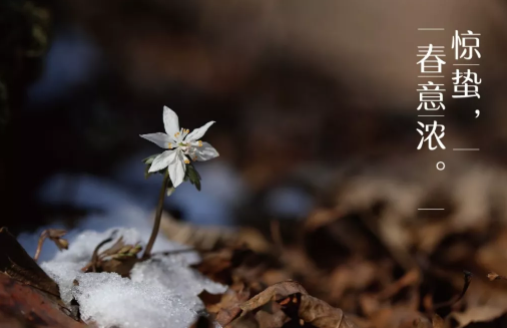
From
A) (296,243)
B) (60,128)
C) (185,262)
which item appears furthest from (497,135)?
(60,128)

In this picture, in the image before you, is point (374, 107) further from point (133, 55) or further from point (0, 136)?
point (0, 136)

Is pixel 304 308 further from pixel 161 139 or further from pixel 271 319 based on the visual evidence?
pixel 161 139

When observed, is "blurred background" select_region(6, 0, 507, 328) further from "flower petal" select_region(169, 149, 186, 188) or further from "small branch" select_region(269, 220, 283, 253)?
"flower petal" select_region(169, 149, 186, 188)

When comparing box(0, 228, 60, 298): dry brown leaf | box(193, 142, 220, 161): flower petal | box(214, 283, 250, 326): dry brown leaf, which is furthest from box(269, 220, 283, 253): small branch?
box(0, 228, 60, 298): dry brown leaf

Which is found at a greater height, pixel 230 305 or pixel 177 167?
pixel 177 167

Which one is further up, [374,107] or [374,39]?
[374,39]

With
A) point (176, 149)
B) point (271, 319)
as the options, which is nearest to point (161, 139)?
point (176, 149)

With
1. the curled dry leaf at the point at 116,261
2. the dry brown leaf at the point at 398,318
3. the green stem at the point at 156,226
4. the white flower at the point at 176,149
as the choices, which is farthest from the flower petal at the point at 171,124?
the dry brown leaf at the point at 398,318
